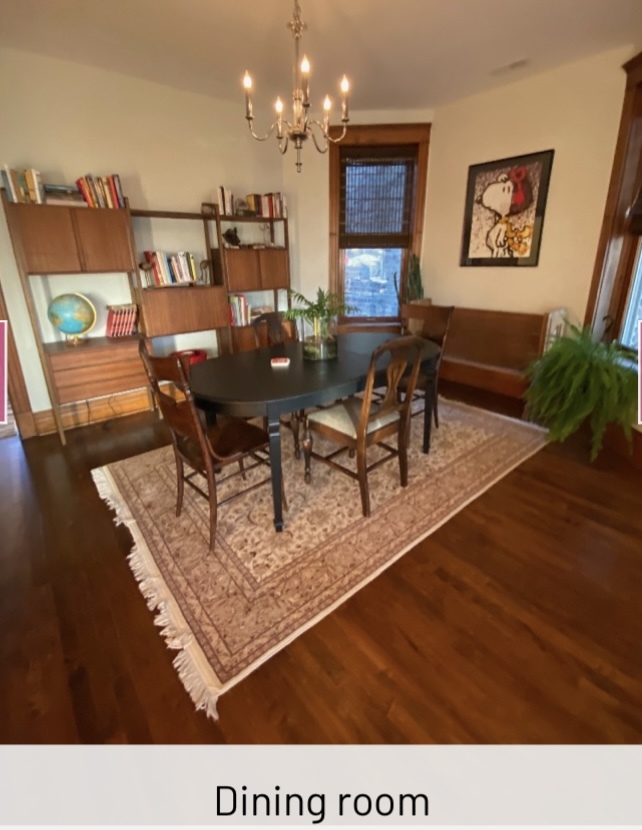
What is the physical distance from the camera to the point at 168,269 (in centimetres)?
341

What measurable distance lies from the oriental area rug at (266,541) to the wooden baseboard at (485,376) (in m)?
1.00

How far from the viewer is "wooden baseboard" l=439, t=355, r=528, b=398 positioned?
3775mm

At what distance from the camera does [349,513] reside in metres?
2.13

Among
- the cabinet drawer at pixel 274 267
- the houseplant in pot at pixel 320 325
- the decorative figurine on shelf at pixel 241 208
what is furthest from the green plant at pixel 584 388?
the decorative figurine on shelf at pixel 241 208

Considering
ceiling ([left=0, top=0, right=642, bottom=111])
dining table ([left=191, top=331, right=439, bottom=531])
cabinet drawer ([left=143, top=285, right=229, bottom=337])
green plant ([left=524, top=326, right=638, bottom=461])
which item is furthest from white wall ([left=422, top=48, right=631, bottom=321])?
cabinet drawer ([left=143, top=285, right=229, bottom=337])

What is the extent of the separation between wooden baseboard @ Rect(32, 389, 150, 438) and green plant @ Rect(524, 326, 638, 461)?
130 inches

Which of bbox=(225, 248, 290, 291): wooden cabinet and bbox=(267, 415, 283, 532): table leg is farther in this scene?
bbox=(225, 248, 290, 291): wooden cabinet

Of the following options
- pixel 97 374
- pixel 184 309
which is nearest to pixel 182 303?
pixel 184 309

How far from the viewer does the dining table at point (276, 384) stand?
179 centimetres

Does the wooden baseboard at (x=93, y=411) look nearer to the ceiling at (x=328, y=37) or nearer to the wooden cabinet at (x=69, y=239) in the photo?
the wooden cabinet at (x=69, y=239)

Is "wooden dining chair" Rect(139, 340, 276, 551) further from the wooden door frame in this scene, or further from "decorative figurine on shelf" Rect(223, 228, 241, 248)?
"decorative figurine on shelf" Rect(223, 228, 241, 248)

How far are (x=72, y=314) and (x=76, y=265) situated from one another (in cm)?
36

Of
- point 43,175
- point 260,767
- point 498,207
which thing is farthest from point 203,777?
point 498,207

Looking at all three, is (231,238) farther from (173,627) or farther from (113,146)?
(173,627)
